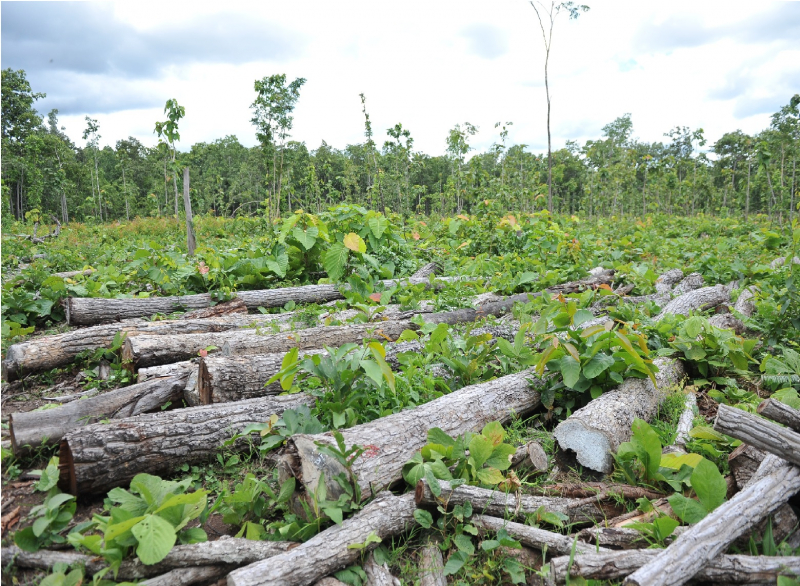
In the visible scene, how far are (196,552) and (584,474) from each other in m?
2.13

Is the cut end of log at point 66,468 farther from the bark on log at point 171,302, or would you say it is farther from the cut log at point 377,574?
the bark on log at point 171,302

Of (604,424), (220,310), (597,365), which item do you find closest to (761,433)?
(604,424)

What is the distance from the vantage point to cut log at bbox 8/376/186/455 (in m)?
2.93

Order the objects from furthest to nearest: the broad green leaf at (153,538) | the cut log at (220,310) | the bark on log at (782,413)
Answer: the cut log at (220,310) < the bark on log at (782,413) < the broad green leaf at (153,538)

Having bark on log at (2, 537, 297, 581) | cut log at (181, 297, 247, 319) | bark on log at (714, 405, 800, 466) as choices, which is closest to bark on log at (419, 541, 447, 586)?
bark on log at (2, 537, 297, 581)

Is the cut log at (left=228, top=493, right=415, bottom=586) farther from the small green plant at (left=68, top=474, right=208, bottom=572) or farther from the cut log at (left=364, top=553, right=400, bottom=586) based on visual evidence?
the small green plant at (left=68, top=474, right=208, bottom=572)

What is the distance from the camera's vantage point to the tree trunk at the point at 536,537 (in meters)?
2.17

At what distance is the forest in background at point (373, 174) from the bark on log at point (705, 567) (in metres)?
8.71

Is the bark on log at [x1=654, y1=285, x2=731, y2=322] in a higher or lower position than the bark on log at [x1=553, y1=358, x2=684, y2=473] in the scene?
higher

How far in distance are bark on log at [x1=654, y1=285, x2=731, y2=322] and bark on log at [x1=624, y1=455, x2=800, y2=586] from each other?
11.3 ft

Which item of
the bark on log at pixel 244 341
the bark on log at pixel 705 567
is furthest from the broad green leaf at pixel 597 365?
the bark on log at pixel 244 341

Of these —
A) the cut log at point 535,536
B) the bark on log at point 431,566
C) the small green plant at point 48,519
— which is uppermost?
the small green plant at point 48,519

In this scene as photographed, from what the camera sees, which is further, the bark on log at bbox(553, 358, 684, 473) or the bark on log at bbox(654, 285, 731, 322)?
the bark on log at bbox(654, 285, 731, 322)

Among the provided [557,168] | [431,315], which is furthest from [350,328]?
[557,168]
